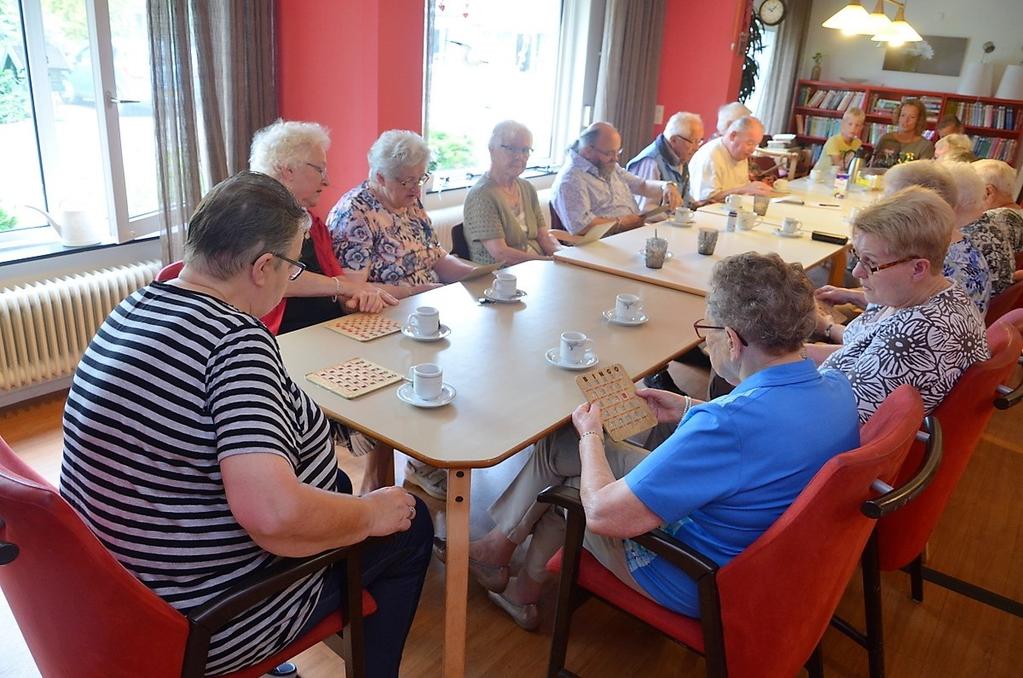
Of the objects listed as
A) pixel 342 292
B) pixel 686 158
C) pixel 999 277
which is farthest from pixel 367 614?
pixel 686 158

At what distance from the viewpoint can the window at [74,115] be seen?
297 cm

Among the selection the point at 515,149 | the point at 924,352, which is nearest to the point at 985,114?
the point at 515,149

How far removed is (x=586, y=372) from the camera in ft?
6.30

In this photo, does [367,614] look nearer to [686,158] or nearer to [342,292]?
[342,292]

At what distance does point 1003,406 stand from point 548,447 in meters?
1.03

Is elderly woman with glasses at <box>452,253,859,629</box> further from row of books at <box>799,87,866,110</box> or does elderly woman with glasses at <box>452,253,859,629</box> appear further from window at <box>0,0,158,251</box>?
row of books at <box>799,87,866,110</box>

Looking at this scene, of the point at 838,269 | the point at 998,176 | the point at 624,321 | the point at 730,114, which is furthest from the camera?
the point at 730,114

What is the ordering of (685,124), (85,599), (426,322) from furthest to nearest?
(685,124), (426,322), (85,599)

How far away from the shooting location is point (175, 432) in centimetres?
112

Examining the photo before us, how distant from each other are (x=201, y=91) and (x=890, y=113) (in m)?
7.25

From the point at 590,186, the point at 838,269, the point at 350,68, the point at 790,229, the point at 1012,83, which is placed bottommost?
the point at 838,269

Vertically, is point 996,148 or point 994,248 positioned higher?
point 996,148

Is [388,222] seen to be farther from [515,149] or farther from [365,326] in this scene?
[515,149]

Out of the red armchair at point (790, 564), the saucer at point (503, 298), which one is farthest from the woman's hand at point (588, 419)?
the saucer at point (503, 298)
